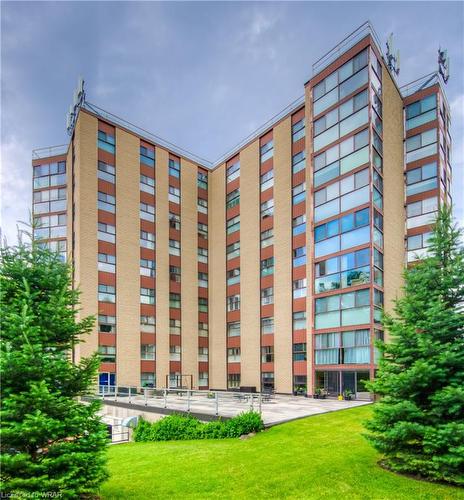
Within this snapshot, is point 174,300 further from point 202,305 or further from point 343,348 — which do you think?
point 343,348

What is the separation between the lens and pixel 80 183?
40000 millimetres

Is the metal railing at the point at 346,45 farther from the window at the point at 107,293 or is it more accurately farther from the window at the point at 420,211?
the window at the point at 107,293

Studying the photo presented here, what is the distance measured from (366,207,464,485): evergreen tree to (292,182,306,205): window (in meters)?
28.0

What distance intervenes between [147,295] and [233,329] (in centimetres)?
1017

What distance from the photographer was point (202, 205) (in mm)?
50375

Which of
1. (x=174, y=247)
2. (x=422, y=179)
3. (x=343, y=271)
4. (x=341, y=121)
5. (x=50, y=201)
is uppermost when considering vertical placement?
(x=341, y=121)

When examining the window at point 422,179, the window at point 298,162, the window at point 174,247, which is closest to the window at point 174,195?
the window at point 174,247

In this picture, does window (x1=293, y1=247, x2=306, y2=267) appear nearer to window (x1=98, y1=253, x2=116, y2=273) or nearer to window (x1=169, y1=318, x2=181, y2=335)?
A: window (x1=169, y1=318, x2=181, y2=335)

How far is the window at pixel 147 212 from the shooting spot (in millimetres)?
44500

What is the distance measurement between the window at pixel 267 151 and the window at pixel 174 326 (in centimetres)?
2005

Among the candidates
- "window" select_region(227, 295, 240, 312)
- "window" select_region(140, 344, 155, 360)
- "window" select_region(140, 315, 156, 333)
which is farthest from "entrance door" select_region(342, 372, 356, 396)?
"window" select_region(140, 315, 156, 333)

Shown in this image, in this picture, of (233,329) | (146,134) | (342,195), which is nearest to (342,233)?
(342,195)

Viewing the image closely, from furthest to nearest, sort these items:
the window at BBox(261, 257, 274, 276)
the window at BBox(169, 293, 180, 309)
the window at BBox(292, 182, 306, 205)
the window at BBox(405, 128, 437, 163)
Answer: the window at BBox(169, 293, 180, 309) → the window at BBox(261, 257, 274, 276) → the window at BBox(292, 182, 306, 205) → the window at BBox(405, 128, 437, 163)

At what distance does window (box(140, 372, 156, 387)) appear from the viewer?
41353 mm
